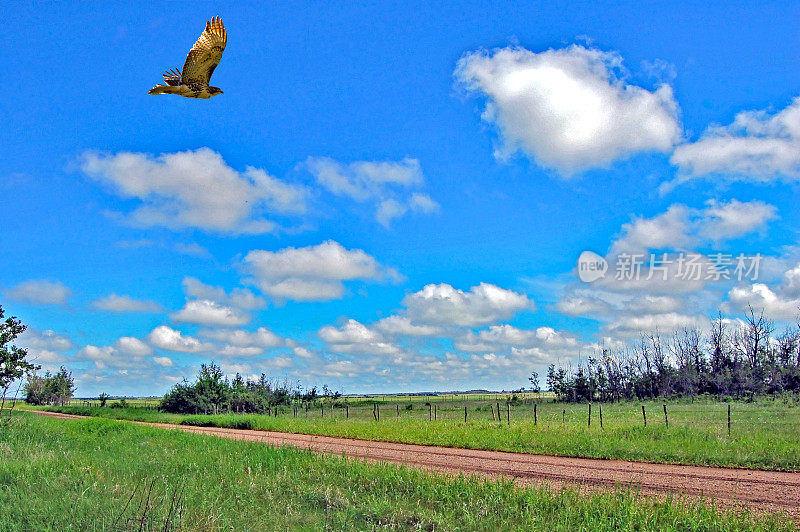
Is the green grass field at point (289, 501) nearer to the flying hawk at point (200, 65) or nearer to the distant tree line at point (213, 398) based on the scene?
the flying hawk at point (200, 65)

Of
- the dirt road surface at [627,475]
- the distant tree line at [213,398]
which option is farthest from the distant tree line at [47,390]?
the dirt road surface at [627,475]

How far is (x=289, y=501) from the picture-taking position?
31.9 feet

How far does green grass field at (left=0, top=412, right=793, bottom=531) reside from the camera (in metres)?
8.09

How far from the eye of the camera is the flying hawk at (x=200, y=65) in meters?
7.87

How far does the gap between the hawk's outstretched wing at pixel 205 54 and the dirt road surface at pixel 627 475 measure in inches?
376

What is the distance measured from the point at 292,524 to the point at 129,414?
44742 millimetres

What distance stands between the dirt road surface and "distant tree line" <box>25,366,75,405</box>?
77590 mm

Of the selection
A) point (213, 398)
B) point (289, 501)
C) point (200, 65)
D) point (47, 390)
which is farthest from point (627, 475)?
A: point (47, 390)

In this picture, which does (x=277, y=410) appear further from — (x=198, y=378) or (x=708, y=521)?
(x=708, y=521)

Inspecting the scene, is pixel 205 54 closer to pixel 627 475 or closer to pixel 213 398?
pixel 627 475

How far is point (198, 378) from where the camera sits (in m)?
58.6

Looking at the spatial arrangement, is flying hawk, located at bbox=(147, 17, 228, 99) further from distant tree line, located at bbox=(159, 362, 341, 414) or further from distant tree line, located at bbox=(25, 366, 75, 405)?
distant tree line, located at bbox=(25, 366, 75, 405)

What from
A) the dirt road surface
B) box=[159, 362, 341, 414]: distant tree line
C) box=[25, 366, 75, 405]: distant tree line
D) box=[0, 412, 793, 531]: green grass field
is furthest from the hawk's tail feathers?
box=[25, 366, 75, 405]: distant tree line

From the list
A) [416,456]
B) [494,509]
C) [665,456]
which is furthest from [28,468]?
[665,456]
